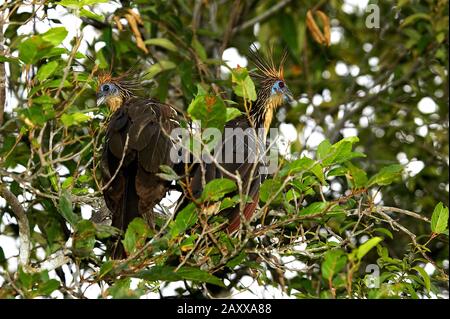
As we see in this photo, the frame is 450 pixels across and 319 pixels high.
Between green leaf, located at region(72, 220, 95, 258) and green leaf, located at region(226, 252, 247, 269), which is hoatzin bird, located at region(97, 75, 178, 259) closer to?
green leaf, located at region(226, 252, 247, 269)

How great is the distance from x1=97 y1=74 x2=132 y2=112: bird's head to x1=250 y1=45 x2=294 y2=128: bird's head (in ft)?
3.06

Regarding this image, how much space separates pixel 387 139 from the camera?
7.70 meters

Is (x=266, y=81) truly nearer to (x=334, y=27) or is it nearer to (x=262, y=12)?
(x=262, y=12)

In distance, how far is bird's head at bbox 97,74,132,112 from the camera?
5626 mm

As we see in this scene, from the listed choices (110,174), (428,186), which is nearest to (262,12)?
(428,186)

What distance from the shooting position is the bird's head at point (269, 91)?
581 centimetres

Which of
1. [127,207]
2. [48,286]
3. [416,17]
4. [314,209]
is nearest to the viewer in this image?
[48,286]

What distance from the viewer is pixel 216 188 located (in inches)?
138

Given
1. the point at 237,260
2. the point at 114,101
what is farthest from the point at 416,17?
the point at 237,260

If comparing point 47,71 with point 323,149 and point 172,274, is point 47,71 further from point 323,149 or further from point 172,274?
point 323,149

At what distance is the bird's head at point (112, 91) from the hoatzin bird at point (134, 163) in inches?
32.8

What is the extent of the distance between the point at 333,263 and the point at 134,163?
5.98 feet

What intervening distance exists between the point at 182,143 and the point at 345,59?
14.3ft

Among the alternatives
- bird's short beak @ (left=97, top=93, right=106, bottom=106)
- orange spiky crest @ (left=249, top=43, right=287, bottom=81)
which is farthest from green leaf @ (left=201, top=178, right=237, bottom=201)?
orange spiky crest @ (left=249, top=43, right=287, bottom=81)
